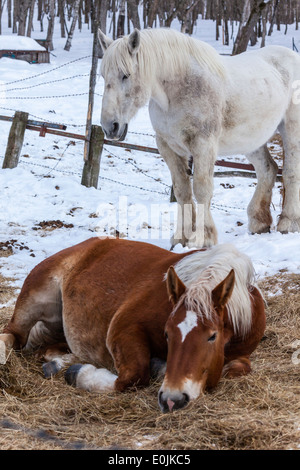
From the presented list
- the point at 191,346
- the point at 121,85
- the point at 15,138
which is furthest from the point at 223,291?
the point at 15,138

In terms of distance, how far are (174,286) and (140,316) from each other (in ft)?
1.24

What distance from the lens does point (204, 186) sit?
581 centimetres

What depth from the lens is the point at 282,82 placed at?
6.38m

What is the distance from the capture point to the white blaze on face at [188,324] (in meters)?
2.65

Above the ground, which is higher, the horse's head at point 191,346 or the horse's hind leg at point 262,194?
the horse's head at point 191,346

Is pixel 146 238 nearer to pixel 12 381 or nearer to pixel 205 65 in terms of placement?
pixel 205 65

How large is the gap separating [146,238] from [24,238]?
135cm

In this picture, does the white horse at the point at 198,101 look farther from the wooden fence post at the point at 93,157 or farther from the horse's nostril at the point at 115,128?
the wooden fence post at the point at 93,157

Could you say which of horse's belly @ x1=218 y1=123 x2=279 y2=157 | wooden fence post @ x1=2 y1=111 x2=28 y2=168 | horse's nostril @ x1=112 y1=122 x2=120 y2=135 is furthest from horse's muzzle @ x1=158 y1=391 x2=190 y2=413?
wooden fence post @ x1=2 y1=111 x2=28 y2=168

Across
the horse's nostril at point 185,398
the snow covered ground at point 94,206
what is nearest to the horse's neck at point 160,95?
the snow covered ground at point 94,206

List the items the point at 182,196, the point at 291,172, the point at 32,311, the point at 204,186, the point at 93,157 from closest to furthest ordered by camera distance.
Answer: the point at 32,311 → the point at 204,186 → the point at 182,196 → the point at 291,172 → the point at 93,157

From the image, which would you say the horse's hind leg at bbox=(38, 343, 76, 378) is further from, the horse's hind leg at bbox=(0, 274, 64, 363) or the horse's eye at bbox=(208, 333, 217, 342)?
the horse's eye at bbox=(208, 333, 217, 342)

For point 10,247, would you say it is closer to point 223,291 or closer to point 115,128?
point 115,128
